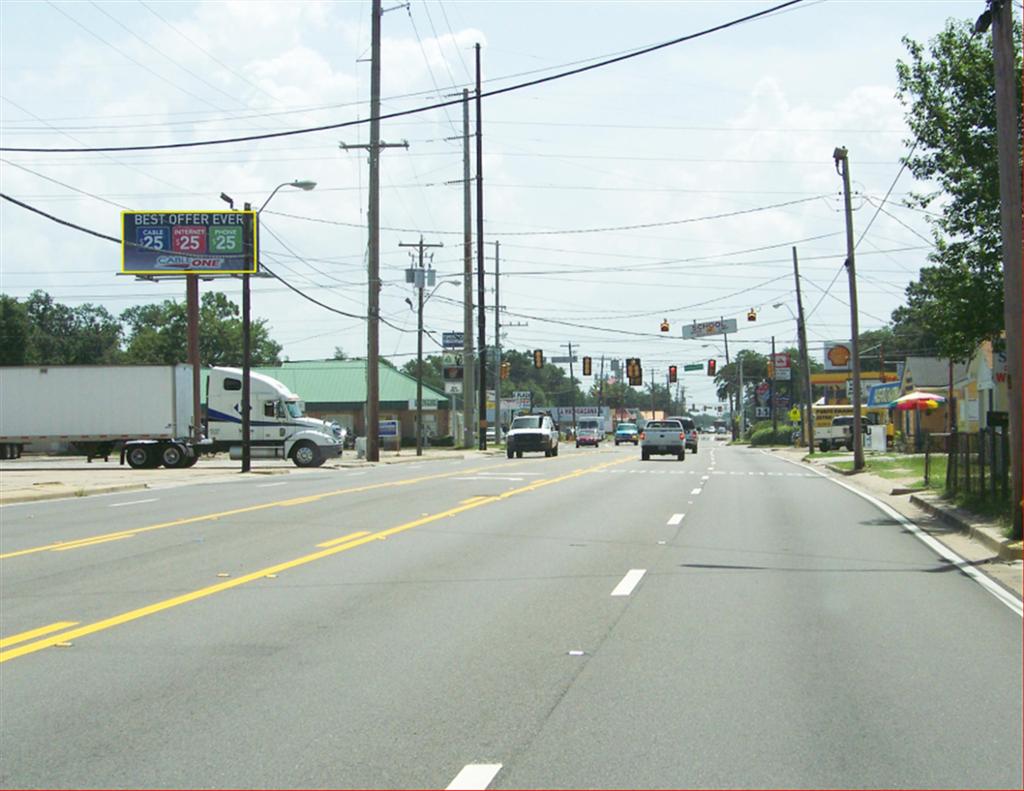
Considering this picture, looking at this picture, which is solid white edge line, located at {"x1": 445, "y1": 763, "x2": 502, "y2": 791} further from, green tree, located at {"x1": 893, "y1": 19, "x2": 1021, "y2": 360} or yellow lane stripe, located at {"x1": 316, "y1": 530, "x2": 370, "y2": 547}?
green tree, located at {"x1": 893, "y1": 19, "x2": 1021, "y2": 360}

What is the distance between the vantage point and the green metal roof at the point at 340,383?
86050mm

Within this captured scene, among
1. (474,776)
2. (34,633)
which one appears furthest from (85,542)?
(474,776)

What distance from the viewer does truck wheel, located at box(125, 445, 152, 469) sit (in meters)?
45.3

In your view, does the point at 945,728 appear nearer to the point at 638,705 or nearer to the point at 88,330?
the point at 638,705

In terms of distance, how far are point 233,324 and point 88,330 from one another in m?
29.6

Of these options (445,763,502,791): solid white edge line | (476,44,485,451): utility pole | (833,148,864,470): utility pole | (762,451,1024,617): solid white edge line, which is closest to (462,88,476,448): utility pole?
(476,44,485,451): utility pole

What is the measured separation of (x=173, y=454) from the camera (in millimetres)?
45375

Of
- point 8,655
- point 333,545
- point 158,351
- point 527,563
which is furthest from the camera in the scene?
point 158,351

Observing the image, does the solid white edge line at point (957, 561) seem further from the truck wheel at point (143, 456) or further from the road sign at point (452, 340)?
the road sign at point (452, 340)

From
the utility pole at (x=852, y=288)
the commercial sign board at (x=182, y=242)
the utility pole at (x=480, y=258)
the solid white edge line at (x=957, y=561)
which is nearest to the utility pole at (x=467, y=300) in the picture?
the utility pole at (x=480, y=258)

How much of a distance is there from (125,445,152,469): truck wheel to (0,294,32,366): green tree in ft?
166

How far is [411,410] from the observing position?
8738 centimetres

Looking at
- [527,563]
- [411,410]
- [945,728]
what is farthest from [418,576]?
[411,410]

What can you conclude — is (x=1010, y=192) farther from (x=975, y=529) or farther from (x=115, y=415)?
(x=115, y=415)
